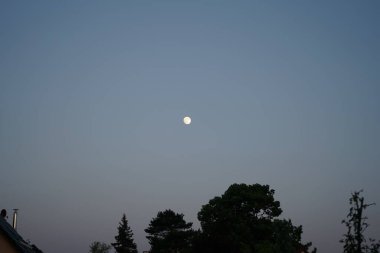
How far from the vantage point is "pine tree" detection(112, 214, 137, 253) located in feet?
344

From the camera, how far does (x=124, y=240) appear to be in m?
108

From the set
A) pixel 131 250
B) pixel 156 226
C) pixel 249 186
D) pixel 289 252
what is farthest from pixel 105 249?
pixel 289 252

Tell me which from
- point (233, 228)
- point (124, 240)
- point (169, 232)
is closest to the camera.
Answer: point (233, 228)

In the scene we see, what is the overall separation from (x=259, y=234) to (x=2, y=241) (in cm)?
3850

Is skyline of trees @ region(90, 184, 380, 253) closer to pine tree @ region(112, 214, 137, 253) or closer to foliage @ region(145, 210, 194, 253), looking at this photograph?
foliage @ region(145, 210, 194, 253)

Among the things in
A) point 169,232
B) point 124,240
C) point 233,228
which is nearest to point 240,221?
point 233,228

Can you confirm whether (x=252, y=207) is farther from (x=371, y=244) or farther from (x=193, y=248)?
(x=371, y=244)

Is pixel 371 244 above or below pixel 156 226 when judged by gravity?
below

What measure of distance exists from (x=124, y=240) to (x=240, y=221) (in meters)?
59.5

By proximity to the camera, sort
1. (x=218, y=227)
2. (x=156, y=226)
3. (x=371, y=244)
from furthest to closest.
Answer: (x=156, y=226)
(x=218, y=227)
(x=371, y=244)

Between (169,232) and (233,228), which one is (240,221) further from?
(169,232)

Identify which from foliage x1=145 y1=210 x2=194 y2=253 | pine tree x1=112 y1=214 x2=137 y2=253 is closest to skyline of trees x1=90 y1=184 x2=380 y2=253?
foliage x1=145 y1=210 x2=194 y2=253

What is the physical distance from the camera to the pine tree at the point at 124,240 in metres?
105

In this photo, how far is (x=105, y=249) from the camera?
117375 millimetres
